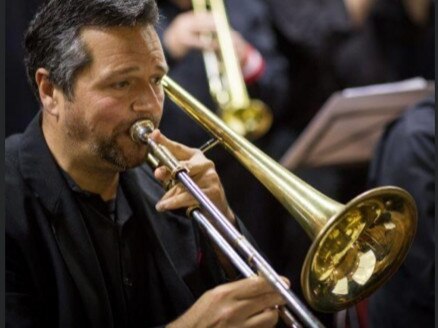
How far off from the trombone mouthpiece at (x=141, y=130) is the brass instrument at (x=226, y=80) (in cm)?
136

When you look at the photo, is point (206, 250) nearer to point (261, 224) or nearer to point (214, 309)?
point (214, 309)

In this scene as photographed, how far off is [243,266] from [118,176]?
46 centimetres

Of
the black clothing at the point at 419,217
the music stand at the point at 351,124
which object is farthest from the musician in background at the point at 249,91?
the black clothing at the point at 419,217

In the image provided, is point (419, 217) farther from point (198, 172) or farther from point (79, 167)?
point (79, 167)

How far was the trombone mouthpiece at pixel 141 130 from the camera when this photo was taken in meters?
1.79

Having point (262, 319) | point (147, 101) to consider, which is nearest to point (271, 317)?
point (262, 319)

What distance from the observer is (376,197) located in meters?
1.73

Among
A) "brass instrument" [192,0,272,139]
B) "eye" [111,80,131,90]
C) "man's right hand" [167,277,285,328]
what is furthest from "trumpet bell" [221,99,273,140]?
"man's right hand" [167,277,285,328]

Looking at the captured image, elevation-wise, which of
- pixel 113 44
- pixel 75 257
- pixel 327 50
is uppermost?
pixel 113 44

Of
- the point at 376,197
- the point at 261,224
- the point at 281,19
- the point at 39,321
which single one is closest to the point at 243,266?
the point at 376,197

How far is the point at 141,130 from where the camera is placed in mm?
1790

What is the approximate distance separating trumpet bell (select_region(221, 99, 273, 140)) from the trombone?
1.38m

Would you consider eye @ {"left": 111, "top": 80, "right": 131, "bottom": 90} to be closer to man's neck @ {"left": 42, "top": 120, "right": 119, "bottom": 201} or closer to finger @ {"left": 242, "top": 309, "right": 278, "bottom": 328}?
man's neck @ {"left": 42, "top": 120, "right": 119, "bottom": 201}

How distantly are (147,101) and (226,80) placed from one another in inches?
58.1
